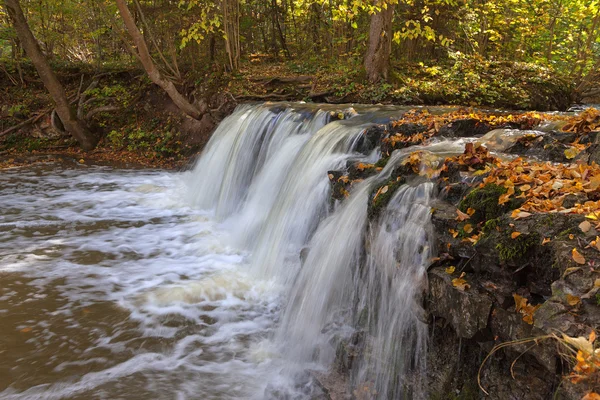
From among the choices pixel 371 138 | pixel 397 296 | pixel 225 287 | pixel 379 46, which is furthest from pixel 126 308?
pixel 379 46

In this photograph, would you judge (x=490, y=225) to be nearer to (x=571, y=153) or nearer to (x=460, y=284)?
(x=460, y=284)

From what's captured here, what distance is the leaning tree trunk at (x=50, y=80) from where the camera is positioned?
1140 centimetres

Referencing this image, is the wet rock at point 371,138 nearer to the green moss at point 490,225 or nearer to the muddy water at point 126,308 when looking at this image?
the muddy water at point 126,308

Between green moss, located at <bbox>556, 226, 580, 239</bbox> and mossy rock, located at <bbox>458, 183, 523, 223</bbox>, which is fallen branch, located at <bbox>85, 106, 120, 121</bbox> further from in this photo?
green moss, located at <bbox>556, 226, 580, 239</bbox>

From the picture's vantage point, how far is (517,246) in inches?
107

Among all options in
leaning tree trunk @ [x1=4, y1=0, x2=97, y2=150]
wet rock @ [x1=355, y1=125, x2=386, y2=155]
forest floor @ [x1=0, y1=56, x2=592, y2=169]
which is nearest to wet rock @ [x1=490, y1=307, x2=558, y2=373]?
wet rock @ [x1=355, y1=125, x2=386, y2=155]

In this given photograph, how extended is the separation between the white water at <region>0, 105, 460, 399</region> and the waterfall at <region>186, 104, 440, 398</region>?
0.02 metres

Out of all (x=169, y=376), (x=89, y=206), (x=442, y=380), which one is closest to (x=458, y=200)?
(x=442, y=380)

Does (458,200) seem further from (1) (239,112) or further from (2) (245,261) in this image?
(1) (239,112)

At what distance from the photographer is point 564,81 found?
39.2 feet

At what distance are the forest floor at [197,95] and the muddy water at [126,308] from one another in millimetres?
4972

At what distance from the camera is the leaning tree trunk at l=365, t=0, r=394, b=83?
11.5 metres

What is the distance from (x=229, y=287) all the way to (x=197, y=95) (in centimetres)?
926

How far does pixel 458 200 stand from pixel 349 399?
1.96 meters
